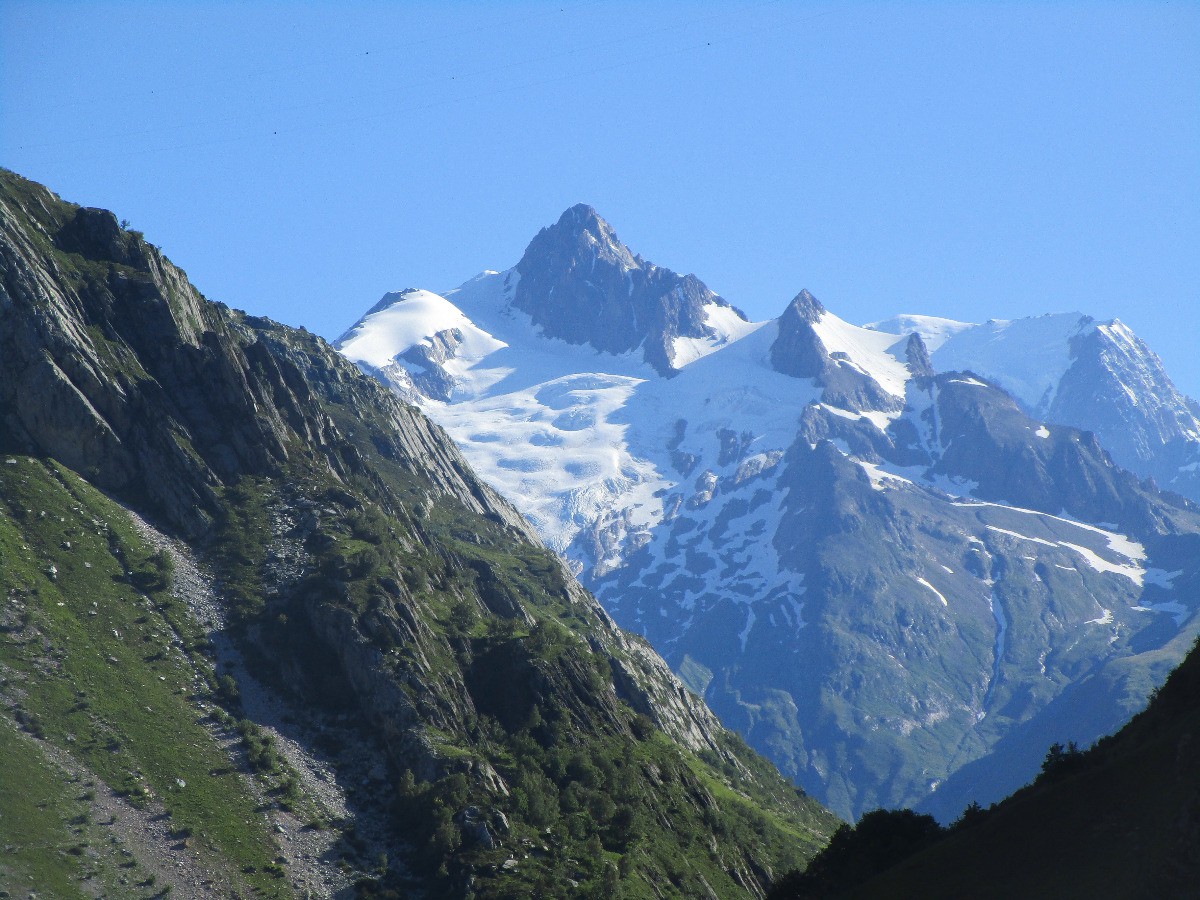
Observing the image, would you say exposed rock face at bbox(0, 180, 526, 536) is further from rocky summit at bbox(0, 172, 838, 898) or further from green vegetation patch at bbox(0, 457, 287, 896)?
green vegetation patch at bbox(0, 457, 287, 896)

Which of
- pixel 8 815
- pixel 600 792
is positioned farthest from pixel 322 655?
pixel 8 815

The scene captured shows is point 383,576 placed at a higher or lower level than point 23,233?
lower

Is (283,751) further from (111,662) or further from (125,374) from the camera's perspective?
(125,374)

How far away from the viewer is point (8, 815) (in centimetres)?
10256

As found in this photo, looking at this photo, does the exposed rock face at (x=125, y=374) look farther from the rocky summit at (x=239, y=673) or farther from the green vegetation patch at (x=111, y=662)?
the green vegetation patch at (x=111, y=662)

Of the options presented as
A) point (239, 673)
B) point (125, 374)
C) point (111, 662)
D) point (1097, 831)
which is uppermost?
point (125, 374)

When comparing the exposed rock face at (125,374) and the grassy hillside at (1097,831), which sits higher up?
the exposed rock face at (125,374)

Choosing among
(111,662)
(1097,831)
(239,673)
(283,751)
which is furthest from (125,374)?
(1097,831)

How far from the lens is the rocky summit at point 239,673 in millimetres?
114312

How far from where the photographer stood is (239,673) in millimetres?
138000

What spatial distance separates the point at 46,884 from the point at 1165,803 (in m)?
82.8

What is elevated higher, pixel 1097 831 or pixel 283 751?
pixel 283 751

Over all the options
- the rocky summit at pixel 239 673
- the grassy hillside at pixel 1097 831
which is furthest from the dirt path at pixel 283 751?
the grassy hillside at pixel 1097 831

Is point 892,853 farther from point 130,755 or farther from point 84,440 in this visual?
point 84,440
